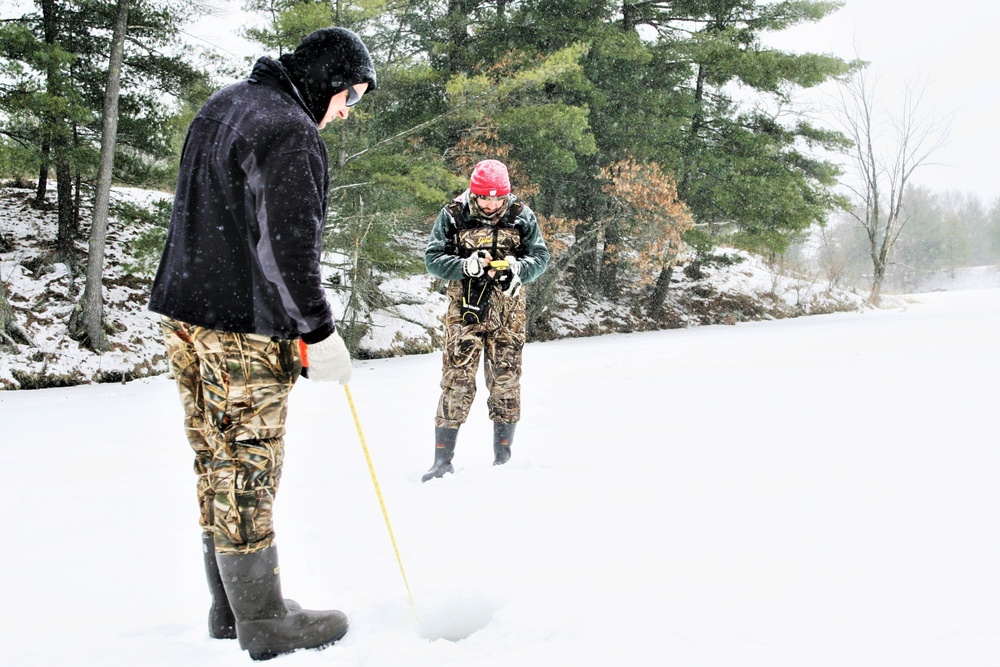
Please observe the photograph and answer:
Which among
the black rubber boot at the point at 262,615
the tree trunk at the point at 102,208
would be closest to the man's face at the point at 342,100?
the black rubber boot at the point at 262,615

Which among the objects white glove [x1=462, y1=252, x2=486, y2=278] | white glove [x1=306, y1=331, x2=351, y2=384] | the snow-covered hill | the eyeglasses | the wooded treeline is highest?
the wooded treeline

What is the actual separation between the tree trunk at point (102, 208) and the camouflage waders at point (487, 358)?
9.19 metres

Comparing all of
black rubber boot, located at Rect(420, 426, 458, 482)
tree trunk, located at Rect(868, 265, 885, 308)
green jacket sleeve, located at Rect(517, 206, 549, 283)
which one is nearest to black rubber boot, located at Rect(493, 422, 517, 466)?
black rubber boot, located at Rect(420, 426, 458, 482)

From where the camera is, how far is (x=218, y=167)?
1.73 metres

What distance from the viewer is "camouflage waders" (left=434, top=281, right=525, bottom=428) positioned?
353cm

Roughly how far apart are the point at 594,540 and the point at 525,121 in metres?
9.99

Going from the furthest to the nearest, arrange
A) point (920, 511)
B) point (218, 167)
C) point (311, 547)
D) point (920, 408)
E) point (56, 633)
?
point (920, 408) < point (311, 547) < point (920, 511) < point (56, 633) < point (218, 167)

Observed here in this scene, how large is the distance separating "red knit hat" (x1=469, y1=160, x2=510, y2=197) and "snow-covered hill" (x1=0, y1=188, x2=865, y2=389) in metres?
7.97

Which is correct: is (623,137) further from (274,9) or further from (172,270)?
(172,270)

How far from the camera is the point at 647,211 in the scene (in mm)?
13625

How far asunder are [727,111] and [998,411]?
13.7 m

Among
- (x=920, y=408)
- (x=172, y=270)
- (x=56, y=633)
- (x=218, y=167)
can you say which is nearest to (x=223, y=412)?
(x=172, y=270)

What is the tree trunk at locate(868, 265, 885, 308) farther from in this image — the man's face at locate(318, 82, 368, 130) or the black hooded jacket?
the black hooded jacket

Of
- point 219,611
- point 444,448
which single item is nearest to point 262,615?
point 219,611
